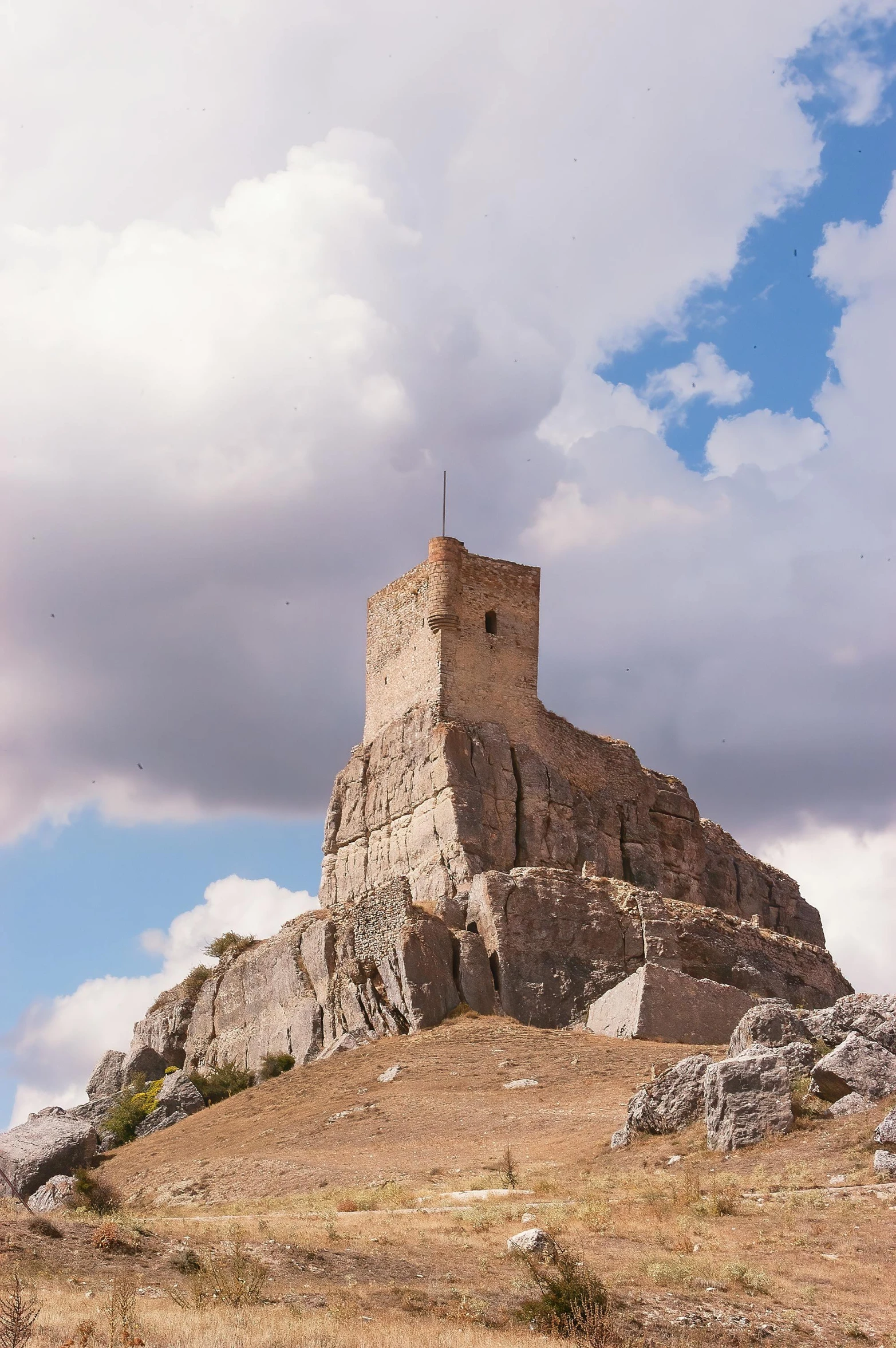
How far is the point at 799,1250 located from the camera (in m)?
16.0

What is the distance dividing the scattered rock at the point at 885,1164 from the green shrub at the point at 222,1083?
69.7ft

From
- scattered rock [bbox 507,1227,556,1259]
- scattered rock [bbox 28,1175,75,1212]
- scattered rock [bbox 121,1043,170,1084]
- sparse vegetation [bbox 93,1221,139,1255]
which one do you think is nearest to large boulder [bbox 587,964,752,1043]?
scattered rock [bbox 28,1175,75,1212]

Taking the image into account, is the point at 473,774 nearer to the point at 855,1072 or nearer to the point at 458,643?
the point at 458,643

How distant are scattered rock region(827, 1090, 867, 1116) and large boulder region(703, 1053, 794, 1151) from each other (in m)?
0.65

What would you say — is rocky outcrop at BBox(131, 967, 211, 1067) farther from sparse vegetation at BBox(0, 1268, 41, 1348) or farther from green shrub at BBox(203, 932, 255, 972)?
sparse vegetation at BBox(0, 1268, 41, 1348)

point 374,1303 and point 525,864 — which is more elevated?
point 525,864

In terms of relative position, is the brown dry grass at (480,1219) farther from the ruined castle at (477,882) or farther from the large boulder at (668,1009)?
the ruined castle at (477,882)

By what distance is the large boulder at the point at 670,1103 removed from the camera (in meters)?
22.5

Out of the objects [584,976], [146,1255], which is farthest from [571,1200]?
[584,976]

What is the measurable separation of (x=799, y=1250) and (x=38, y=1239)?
840 centimetres

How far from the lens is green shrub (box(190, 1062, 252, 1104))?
3722 cm

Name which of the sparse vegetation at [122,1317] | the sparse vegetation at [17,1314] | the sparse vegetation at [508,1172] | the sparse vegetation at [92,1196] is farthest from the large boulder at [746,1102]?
the sparse vegetation at [17,1314]

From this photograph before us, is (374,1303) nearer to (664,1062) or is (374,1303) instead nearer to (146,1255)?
(146,1255)

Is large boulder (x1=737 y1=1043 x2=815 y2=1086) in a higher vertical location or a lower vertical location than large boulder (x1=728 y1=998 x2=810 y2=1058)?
→ lower
